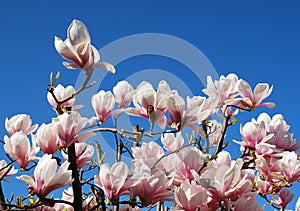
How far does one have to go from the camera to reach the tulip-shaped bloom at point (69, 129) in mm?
929

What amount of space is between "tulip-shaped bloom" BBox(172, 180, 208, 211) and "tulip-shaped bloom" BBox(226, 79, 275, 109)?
1.32 feet

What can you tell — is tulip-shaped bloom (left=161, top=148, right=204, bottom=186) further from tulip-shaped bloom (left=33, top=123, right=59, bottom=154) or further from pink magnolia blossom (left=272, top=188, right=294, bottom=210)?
pink magnolia blossom (left=272, top=188, right=294, bottom=210)

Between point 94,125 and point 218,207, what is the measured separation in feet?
1.20

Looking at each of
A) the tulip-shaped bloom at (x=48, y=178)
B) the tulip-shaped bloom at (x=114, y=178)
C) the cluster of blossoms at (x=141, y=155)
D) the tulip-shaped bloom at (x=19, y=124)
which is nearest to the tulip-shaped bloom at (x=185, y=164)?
the cluster of blossoms at (x=141, y=155)

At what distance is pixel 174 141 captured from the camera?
4.19 ft

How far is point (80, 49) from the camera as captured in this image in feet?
2.88

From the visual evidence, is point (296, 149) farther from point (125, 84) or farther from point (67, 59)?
point (67, 59)

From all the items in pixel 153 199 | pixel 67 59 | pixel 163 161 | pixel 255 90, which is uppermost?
pixel 255 90

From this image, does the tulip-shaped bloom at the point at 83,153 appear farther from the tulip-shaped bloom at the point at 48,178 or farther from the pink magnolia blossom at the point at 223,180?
the pink magnolia blossom at the point at 223,180

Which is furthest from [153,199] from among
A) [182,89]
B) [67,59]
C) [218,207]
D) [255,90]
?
[255,90]

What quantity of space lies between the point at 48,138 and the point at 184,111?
33 centimetres

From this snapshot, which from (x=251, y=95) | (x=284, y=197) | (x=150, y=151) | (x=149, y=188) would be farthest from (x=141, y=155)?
(x=284, y=197)

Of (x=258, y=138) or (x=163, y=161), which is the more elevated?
(x=258, y=138)

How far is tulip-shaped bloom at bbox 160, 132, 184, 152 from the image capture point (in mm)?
1271
